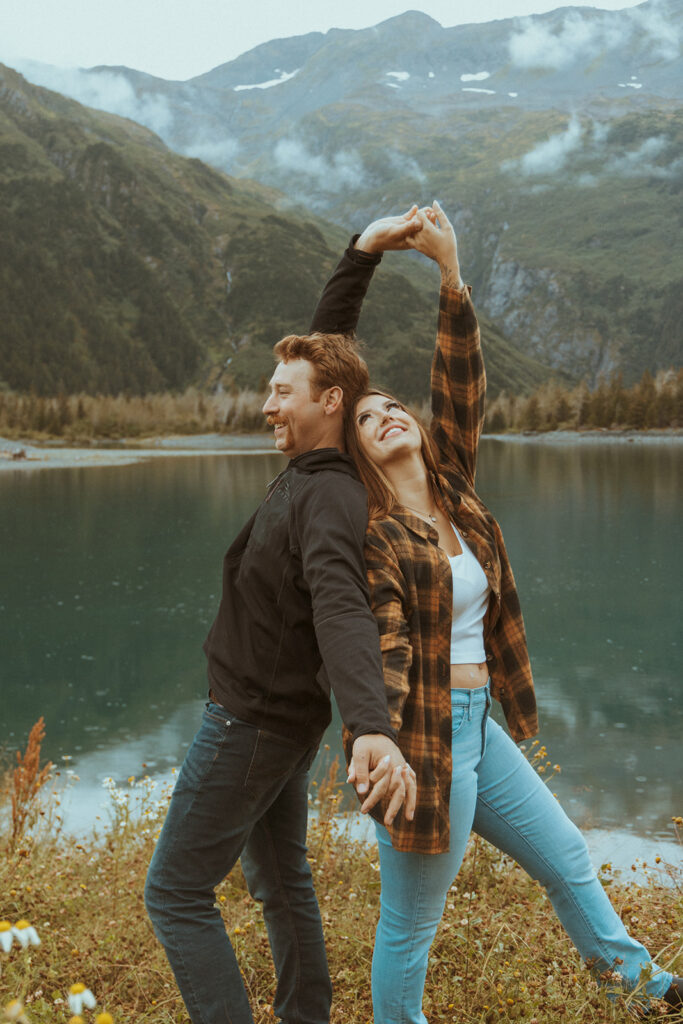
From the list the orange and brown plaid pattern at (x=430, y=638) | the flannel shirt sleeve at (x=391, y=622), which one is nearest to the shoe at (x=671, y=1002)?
the orange and brown plaid pattern at (x=430, y=638)

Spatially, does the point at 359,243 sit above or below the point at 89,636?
above

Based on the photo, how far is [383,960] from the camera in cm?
221

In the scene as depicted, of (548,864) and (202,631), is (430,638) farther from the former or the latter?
(202,631)

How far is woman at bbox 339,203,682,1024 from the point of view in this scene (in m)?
2.10

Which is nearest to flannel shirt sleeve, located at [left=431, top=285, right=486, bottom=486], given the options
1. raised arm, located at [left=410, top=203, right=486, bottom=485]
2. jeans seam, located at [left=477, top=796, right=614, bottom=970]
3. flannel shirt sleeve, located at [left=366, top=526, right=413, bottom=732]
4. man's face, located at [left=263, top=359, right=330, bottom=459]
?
raised arm, located at [left=410, top=203, right=486, bottom=485]

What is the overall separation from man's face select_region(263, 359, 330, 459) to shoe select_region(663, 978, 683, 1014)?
166 centimetres

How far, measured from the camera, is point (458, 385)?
8.97 feet

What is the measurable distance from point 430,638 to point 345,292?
3.60 ft

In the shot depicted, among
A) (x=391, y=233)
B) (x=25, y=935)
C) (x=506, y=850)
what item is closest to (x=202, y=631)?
(x=506, y=850)

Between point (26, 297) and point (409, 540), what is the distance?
165856mm

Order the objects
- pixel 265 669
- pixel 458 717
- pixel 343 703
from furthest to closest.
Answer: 1. pixel 458 717
2. pixel 265 669
3. pixel 343 703

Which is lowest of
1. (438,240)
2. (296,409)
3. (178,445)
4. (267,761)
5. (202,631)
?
(178,445)

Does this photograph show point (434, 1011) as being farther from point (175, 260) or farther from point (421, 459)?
point (175, 260)

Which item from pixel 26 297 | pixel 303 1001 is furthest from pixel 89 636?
pixel 26 297
